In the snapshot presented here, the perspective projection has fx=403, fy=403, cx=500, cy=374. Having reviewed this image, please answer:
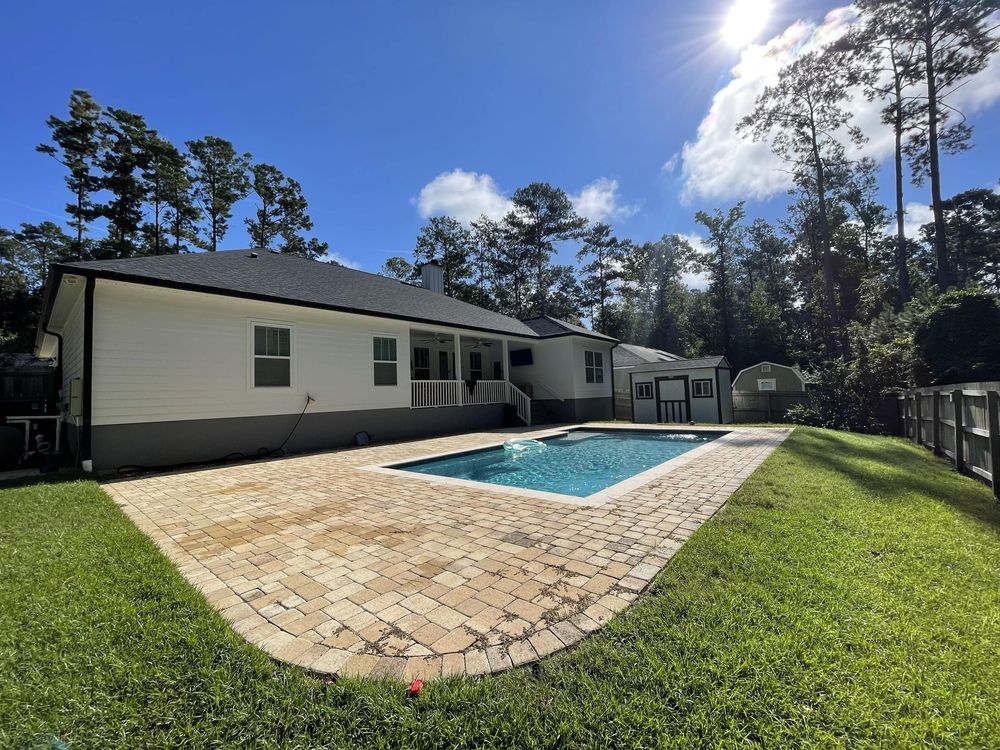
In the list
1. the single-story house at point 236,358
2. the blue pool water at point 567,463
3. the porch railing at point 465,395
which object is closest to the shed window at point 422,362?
the single-story house at point 236,358

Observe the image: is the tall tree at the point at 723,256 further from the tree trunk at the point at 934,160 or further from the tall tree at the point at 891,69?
the tree trunk at the point at 934,160

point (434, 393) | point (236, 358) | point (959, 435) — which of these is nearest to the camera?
point (959, 435)

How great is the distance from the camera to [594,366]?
17.1 metres

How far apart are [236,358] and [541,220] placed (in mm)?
28765

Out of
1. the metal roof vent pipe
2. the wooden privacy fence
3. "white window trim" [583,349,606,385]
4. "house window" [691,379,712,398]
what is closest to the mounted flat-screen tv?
"white window trim" [583,349,606,385]

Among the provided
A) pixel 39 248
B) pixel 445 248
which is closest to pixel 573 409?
pixel 445 248

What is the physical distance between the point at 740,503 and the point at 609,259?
114ft

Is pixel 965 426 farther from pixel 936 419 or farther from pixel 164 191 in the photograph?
pixel 164 191

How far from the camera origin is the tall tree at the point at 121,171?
19.5 meters

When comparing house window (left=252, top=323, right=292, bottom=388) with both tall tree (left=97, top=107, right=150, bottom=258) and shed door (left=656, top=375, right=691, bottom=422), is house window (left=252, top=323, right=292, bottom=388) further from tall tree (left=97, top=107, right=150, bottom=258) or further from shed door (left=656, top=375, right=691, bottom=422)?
tall tree (left=97, top=107, right=150, bottom=258)

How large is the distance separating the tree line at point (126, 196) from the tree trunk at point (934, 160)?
32.6 m

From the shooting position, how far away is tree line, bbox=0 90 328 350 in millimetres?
18594

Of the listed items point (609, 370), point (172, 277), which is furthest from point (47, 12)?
point (609, 370)

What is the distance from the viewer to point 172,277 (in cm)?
709
